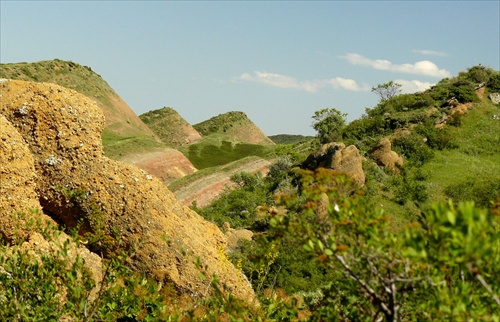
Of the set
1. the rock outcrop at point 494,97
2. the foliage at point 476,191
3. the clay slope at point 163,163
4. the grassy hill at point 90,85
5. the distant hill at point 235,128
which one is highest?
the grassy hill at point 90,85

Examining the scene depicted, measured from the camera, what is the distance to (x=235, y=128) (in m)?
107

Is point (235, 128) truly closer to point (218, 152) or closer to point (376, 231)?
point (218, 152)

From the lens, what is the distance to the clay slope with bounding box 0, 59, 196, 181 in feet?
193

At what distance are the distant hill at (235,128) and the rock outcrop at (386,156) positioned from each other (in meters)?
64.6

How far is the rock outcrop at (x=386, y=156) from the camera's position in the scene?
3703cm

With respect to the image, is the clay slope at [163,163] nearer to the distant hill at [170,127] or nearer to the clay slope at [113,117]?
the clay slope at [113,117]

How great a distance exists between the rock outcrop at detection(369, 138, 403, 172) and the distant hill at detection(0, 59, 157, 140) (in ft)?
142

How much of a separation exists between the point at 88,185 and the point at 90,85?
245 ft

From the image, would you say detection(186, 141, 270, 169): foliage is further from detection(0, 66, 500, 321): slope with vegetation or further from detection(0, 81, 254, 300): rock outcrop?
detection(0, 81, 254, 300): rock outcrop

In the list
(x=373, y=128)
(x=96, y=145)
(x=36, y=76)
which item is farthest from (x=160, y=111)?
(x=96, y=145)

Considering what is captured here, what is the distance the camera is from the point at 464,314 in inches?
202

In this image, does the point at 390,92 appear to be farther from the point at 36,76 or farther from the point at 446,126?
the point at 36,76

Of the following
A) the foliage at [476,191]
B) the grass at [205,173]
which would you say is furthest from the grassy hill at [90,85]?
the foliage at [476,191]

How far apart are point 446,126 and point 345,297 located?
39.7 metres
